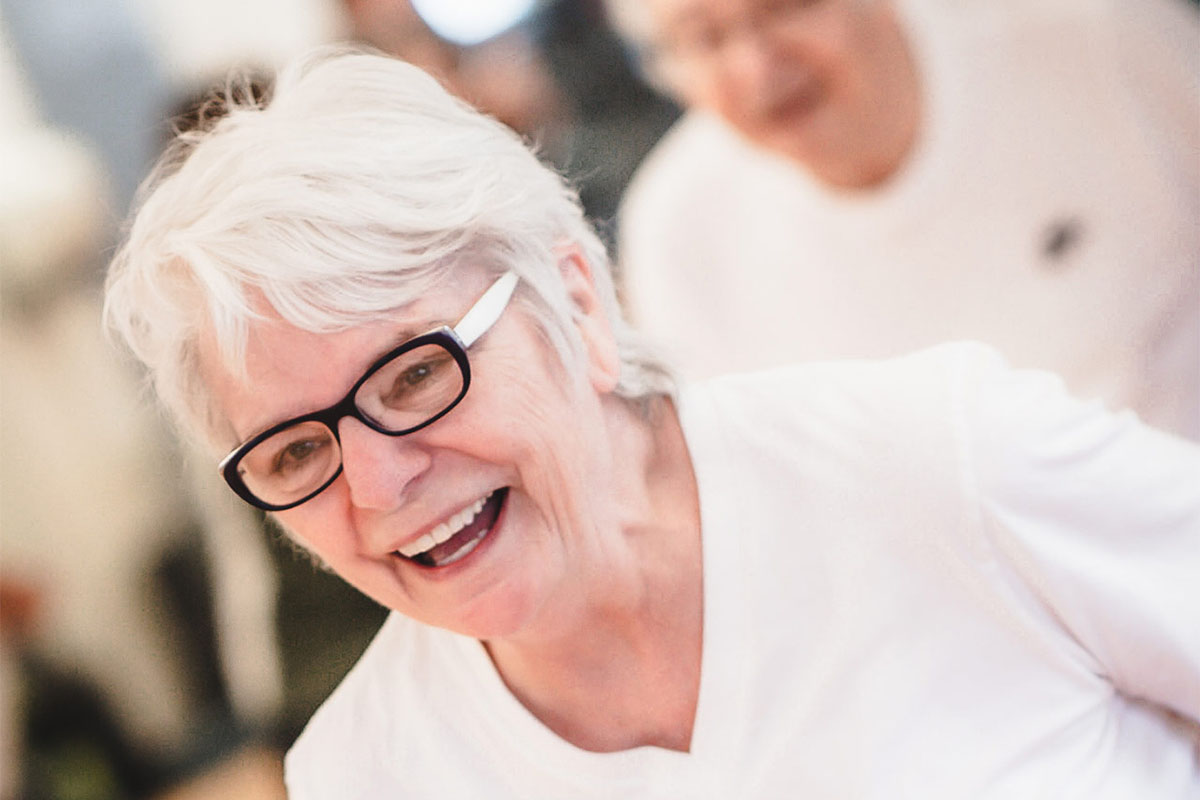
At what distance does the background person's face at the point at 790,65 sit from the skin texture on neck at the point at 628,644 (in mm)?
442

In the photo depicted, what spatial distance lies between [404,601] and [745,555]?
269 millimetres

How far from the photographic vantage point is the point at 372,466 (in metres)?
0.67

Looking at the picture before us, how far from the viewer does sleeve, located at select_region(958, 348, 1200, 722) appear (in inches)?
32.3

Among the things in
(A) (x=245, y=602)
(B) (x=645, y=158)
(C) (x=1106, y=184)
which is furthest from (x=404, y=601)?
(C) (x=1106, y=184)

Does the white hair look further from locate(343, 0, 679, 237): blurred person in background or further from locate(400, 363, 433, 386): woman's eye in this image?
locate(343, 0, 679, 237): blurred person in background

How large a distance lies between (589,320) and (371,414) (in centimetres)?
19

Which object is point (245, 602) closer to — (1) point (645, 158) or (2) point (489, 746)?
(2) point (489, 746)

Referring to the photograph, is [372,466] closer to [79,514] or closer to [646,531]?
[646,531]

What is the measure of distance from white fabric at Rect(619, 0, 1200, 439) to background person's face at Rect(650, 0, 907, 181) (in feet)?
0.16

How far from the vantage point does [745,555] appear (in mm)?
847

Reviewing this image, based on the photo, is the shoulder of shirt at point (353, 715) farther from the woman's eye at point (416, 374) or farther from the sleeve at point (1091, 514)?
the sleeve at point (1091, 514)

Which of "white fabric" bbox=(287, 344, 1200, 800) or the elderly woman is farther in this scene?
"white fabric" bbox=(287, 344, 1200, 800)

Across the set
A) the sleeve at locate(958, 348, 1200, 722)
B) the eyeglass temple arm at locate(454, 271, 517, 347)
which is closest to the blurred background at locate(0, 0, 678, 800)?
the eyeglass temple arm at locate(454, 271, 517, 347)

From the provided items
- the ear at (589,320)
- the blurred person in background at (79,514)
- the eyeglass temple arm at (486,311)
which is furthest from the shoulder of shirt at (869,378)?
the blurred person in background at (79,514)
